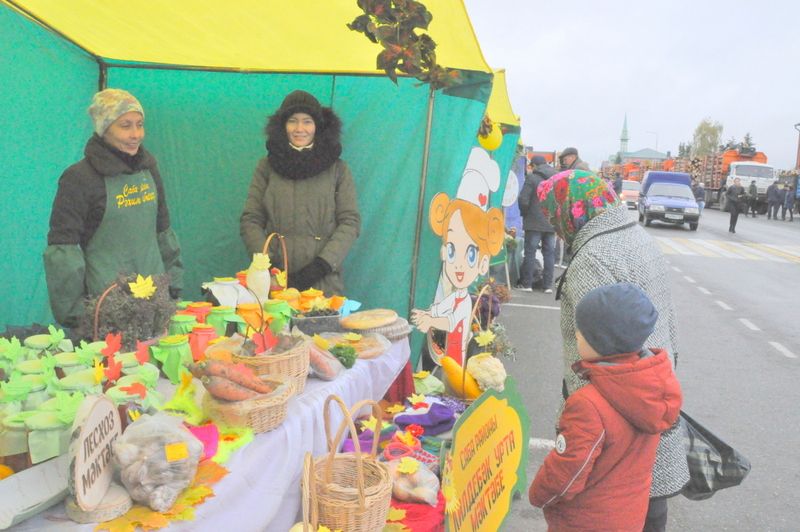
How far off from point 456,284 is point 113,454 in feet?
8.77

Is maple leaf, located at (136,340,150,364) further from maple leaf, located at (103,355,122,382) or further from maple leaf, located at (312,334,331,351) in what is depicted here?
maple leaf, located at (312,334,331,351)

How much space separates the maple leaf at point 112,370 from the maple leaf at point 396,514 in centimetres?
103

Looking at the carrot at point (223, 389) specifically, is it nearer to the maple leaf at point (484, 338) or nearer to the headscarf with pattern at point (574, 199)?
the headscarf with pattern at point (574, 199)

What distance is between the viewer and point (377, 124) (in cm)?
438

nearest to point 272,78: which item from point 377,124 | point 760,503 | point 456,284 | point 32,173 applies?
point 377,124

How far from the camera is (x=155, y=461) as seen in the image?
1439 millimetres

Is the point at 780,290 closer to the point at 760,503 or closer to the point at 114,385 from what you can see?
the point at 760,503

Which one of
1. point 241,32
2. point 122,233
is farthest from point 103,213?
point 241,32

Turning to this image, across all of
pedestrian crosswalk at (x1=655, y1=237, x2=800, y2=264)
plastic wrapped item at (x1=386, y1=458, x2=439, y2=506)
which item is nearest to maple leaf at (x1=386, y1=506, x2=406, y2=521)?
plastic wrapped item at (x1=386, y1=458, x2=439, y2=506)

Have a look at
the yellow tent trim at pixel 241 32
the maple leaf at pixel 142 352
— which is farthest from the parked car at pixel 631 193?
the maple leaf at pixel 142 352

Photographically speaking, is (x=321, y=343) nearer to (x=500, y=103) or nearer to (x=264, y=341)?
(x=264, y=341)

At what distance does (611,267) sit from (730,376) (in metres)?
4.32

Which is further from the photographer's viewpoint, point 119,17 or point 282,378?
point 119,17

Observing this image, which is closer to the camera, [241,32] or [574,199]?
[574,199]
